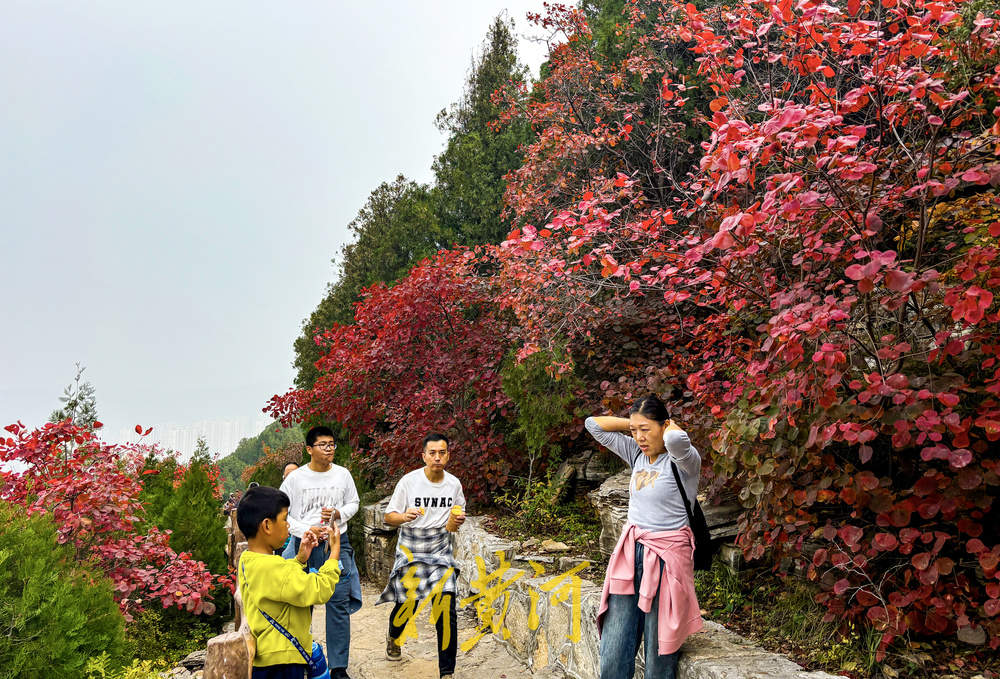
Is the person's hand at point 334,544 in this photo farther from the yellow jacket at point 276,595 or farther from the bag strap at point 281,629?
the bag strap at point 281,629

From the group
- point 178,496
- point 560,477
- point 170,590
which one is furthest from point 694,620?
point 178,496

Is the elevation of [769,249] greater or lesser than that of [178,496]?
greater

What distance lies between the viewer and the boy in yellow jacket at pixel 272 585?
299 cm

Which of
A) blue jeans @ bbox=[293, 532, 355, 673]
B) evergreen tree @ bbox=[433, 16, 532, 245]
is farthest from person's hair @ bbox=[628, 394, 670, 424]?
evergreen tree @ bbox=[433, 16, 532, 245]

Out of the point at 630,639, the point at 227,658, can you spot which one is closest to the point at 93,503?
the point at 227,658

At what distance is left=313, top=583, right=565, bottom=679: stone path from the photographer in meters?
5.25

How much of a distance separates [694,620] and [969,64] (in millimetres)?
3679

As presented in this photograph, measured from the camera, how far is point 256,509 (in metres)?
2.98

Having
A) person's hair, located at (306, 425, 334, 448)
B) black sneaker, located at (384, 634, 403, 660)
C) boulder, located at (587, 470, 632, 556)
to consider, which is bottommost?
black sneaker, located at (384, 634, 403, 660)

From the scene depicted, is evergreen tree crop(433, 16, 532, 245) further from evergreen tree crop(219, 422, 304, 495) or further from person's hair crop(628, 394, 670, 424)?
evergreen tree crop(219, 422, 304, 495)

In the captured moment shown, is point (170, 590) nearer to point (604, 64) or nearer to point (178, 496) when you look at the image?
point (178, 496)

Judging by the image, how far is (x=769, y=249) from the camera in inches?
171

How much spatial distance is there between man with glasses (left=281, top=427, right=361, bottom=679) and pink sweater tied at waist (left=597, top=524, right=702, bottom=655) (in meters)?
2.13

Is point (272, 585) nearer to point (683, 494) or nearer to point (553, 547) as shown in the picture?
point (683, 494)
